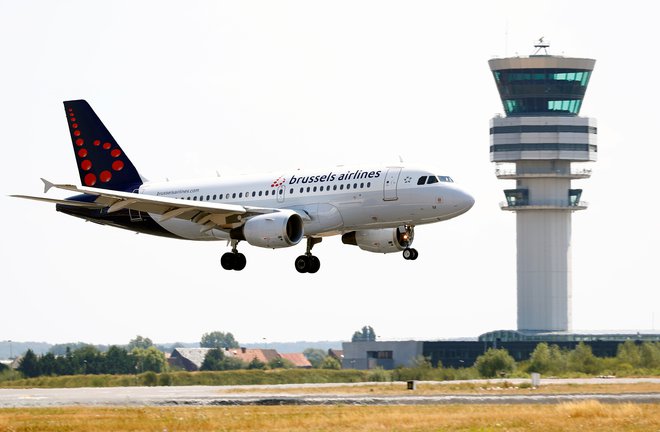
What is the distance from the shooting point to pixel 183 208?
79.8 meters

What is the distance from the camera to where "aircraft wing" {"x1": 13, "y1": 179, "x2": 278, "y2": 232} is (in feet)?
258

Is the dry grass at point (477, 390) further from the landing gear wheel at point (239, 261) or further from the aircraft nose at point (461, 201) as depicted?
the aircraft nose at point (461, 201)

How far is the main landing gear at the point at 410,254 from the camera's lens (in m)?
78.8

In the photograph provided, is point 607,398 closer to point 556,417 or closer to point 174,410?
point 556,417

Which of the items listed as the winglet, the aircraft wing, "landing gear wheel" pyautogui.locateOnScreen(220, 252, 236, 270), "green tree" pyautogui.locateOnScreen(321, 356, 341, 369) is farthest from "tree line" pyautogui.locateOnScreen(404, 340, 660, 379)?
the winglet

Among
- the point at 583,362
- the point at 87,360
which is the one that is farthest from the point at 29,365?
the point at 583,362

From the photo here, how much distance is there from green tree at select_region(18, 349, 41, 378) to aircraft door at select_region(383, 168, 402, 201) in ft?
182

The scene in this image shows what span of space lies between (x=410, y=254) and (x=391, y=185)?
4.41 m

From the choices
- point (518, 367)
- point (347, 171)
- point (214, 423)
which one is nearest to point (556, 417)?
point (214, 423)

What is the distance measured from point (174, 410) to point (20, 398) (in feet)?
73.6

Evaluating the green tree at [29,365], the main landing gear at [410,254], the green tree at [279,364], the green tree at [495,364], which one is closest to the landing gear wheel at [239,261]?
the main landing gear at [410,254]

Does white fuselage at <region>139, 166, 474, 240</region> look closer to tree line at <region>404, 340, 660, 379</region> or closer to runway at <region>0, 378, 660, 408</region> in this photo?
runway at <region>0, 378, 660, 408</region>

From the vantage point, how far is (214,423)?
5888cm

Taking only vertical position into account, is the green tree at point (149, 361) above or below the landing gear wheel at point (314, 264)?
below
